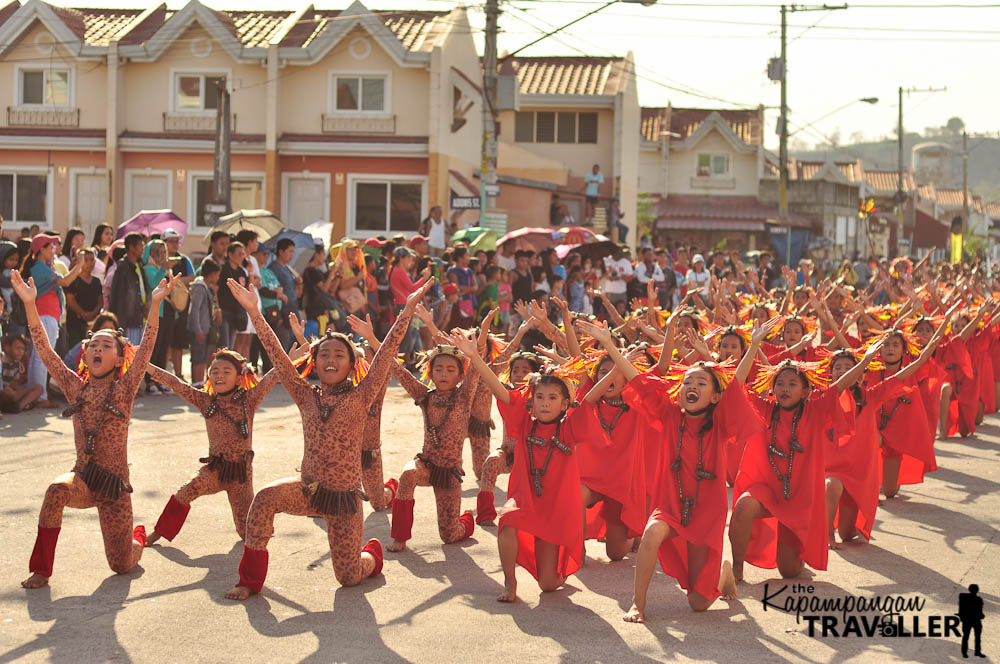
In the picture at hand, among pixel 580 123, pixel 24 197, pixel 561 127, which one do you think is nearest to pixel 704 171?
pixel 580 123

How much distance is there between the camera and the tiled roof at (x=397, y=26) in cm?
2789

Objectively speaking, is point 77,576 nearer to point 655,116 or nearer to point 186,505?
point 186,505

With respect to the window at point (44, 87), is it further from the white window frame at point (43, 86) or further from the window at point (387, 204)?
the window at point (387, 204)

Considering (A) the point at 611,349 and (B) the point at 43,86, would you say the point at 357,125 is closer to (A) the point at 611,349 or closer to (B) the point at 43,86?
(B) the point at 43,86

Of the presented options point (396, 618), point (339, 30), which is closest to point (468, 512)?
point (396, 618)

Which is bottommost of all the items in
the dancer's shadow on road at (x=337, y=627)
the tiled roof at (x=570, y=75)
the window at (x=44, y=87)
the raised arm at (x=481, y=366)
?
the dancer's shadow on road at (x=337, y=627)

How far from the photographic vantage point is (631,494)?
7375 millimetres

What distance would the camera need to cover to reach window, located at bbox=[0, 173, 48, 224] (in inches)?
1115

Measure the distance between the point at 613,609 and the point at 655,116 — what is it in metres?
46.7

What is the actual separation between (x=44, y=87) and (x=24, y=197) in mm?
2626

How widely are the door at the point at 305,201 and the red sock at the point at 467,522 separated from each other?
20.6 m

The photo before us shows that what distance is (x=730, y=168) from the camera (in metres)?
49.5

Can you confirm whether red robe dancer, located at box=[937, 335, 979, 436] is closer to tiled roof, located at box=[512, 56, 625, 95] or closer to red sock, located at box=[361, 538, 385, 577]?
red sock, located at box=[361, 538, 385, 577]

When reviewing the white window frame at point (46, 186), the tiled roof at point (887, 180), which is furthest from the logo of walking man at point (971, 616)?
the tiled roof at point (887, 180)
